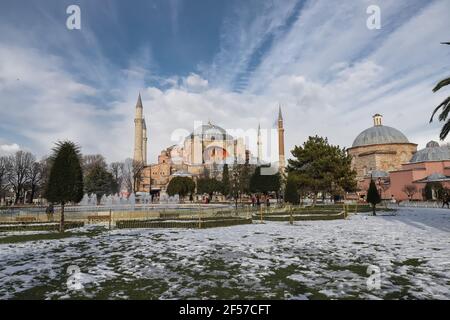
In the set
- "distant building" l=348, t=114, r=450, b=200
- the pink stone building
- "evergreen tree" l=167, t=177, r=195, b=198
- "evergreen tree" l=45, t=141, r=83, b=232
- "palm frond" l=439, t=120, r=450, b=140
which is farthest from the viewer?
"evergreen tree" l=167, t=177, r=195, b=198

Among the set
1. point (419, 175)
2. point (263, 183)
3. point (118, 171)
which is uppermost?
point (118, 171)

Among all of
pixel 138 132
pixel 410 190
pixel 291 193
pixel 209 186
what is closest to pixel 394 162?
pixel 410 190

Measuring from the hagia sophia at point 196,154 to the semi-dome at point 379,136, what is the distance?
1939cm

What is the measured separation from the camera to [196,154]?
9338cm

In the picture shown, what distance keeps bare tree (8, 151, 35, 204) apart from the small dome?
6699 centimetres

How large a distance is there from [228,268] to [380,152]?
62133 mm

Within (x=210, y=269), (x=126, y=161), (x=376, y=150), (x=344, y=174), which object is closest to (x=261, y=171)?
(x=344, y=174)

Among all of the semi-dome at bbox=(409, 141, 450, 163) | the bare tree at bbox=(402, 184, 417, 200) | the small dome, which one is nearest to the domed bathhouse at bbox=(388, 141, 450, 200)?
the semi-dome at bbox=(409, 141, 450, 163)

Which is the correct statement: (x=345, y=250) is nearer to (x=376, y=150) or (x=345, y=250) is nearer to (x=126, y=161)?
(x=376, y=150)

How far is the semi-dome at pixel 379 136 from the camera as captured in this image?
62.2m

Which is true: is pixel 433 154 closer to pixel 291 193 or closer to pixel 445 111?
pixel 291 193

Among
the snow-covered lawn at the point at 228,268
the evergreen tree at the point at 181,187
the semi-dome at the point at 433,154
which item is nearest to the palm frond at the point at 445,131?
the snow-covered lawn at the point at 228,268

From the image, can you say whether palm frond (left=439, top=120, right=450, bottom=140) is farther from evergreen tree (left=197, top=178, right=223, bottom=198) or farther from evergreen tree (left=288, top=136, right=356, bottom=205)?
evergreen tree (left=197, top=178, right=223, bottom=198)

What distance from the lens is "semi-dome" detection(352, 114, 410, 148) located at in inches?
2451
